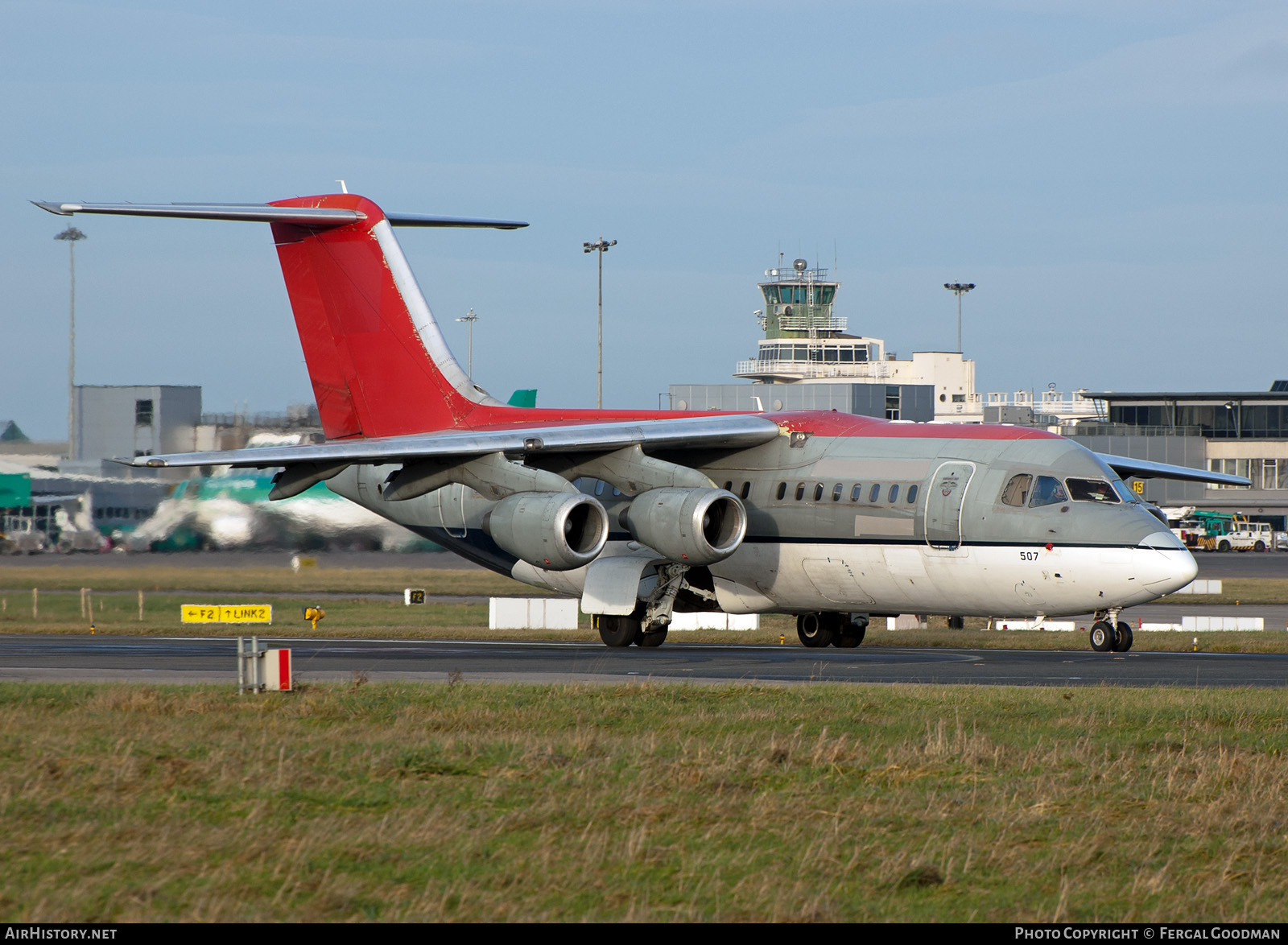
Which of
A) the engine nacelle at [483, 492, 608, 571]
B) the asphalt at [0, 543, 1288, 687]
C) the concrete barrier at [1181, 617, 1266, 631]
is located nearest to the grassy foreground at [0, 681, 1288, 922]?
the asphalt at [0, 543, 1288, 687]

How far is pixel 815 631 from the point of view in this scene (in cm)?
2883

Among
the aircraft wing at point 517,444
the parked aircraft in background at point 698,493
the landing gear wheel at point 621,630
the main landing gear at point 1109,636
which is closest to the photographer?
the parked aircraft in background at point 698,493

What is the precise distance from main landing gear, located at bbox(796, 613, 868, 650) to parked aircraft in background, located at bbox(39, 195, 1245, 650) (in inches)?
1.4

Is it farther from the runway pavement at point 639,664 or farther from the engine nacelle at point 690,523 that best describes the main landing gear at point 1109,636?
the engine nacelle at point 690,523

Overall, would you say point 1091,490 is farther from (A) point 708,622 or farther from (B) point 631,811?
(B) point 631,811

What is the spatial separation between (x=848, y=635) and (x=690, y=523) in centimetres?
492

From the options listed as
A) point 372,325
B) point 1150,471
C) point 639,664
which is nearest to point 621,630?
point 639,664

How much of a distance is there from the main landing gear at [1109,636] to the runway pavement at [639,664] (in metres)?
0.27

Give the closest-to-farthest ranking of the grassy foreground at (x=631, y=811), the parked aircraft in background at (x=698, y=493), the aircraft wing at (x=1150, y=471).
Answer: the grassy foreground at (x=631, y=811), the parked aircraft in background at (x=698, y=493), the aircraft wing at (x=1150, y=471)

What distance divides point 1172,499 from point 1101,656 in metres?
82.0

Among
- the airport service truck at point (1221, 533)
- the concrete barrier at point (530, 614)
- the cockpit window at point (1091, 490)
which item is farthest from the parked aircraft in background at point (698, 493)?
the airport service truck at point (1221, 533)

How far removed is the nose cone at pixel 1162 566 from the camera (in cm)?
2330
